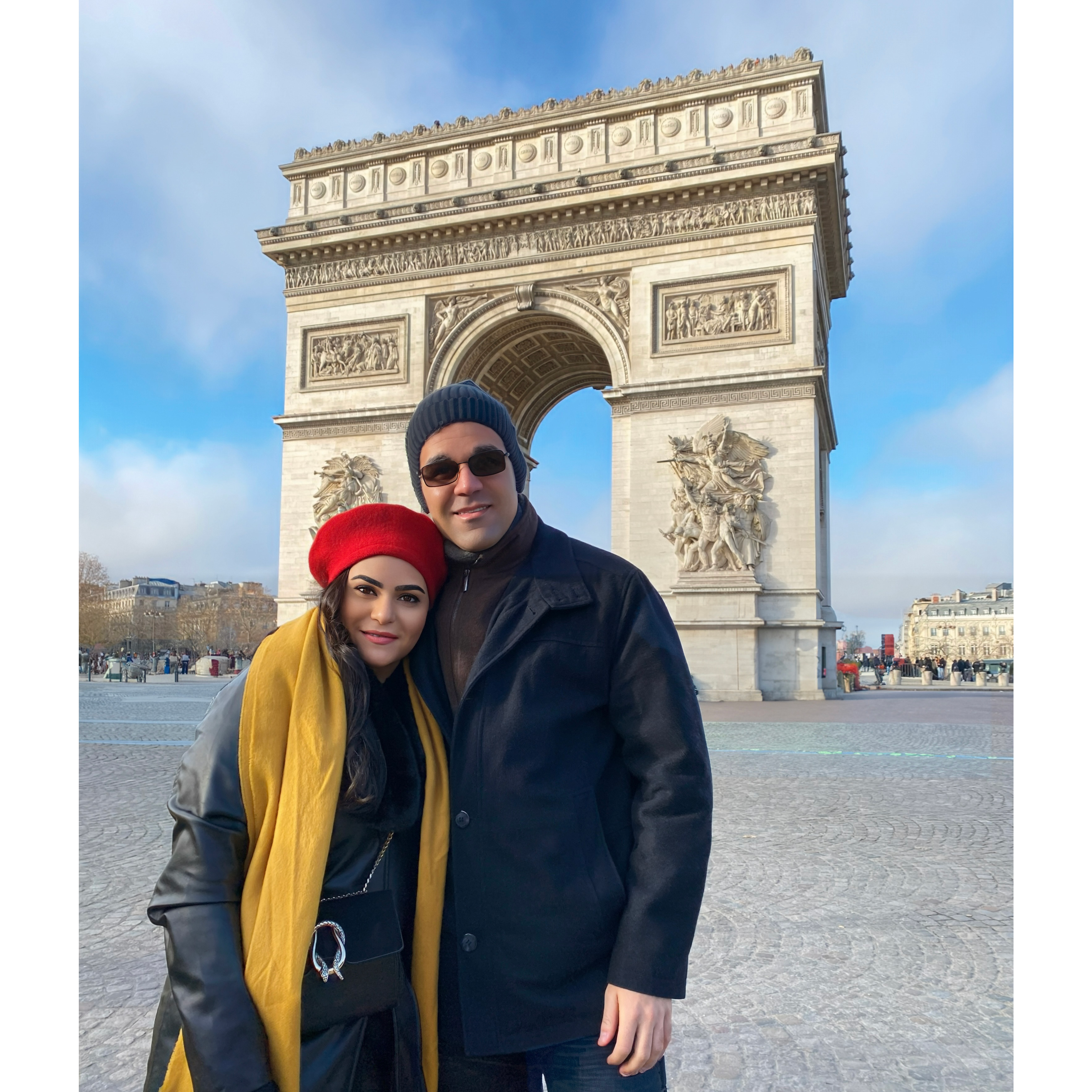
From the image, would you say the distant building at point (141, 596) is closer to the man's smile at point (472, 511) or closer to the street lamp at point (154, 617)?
the street lamp at point (154, 617)

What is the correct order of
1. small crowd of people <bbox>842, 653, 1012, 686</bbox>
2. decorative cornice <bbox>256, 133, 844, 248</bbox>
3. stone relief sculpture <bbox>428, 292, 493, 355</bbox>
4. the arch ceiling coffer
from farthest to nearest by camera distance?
small crowd of people <bbox>842, 653, 1012, 686</bbox> < the arch ceiling coffer < stone relief sculpture <bbox>428, 292, 493, 355</bbox> < decorative cornice <bbox>256, 133, 844, 248</bbox>

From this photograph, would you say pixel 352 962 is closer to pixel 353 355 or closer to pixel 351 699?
pixel 351 699

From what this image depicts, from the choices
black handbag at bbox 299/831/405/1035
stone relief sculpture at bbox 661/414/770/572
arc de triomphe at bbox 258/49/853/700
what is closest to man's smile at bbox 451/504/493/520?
black handbag at bbox 299/831/405/1035

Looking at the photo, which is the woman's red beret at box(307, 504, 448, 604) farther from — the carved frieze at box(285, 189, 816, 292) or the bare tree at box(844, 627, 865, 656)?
the bare tree at box(844, 627, 865, 656)

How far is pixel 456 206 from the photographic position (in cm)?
1945

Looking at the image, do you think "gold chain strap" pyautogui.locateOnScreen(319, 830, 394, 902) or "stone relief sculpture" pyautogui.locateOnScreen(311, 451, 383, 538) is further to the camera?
"stone relief sculpture" pyautogui.locateOnScreen(311, 451, 383, 538)

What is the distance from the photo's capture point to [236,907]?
1395 mm

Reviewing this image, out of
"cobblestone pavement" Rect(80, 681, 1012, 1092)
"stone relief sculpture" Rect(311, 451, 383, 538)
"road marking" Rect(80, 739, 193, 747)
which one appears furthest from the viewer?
"stone relief sculpture" Rect(311, 451, 383, 538)

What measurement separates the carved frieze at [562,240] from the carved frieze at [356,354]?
117cm

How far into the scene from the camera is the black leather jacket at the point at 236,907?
1315 millimetres

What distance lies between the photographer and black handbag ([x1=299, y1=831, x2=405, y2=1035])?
1413 millimetres

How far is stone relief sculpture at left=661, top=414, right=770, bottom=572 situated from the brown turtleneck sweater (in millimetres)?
15192

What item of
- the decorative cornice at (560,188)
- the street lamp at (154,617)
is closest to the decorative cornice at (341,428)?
the decorative cornice at (560,188)

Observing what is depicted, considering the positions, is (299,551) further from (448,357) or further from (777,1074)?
(777,1074)
